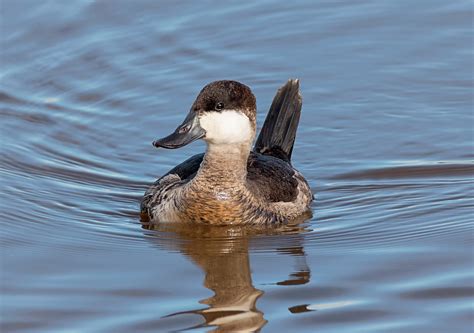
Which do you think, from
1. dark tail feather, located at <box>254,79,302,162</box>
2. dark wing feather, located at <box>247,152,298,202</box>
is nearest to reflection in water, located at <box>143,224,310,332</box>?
dark wing feather, located at <box>247,152,298,202</box>

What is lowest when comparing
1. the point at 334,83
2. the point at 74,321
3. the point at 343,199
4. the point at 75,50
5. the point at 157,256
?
the point at 74,321

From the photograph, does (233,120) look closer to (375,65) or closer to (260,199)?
(260,199)

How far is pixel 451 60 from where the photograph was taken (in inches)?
527

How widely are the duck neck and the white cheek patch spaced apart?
9 centimetres

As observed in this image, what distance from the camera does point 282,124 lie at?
11547 mm

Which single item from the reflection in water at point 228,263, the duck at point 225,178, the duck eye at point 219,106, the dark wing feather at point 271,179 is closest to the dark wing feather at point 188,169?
the duck at point 225,178

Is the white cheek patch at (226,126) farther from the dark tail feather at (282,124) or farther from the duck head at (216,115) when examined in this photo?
the dark tail feather at (282,124)

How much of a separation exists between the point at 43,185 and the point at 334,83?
373cm

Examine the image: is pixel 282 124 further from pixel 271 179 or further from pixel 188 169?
pixel 188 169

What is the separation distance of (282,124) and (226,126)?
2.12 m

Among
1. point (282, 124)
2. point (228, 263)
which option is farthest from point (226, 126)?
point (282, 124)

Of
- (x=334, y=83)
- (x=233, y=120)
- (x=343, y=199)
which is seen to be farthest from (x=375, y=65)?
(x=233, y=120)

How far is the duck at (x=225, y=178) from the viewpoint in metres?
9.42

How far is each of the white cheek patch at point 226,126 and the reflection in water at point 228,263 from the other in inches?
28.6
